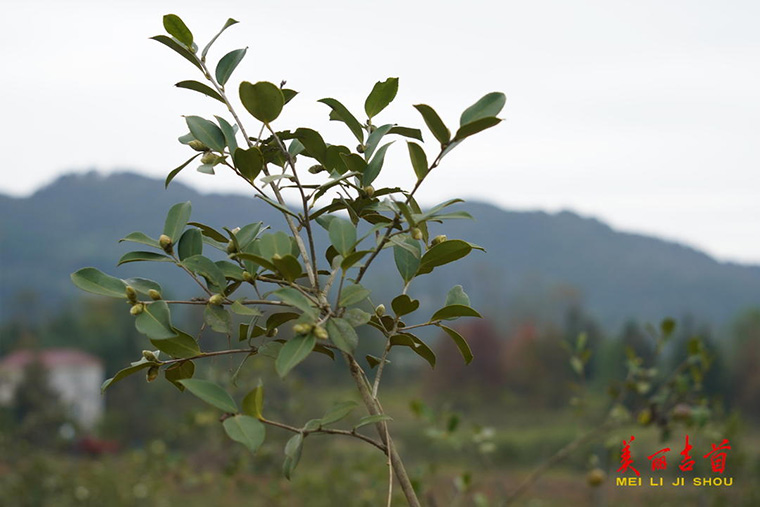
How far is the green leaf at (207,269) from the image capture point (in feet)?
2.45

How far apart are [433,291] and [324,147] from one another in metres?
30.2

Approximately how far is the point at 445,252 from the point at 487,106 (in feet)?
0.58

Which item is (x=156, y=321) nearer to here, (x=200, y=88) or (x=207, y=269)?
(x=207, y=269)

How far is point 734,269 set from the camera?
112 feet

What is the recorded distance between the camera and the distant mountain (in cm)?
3073

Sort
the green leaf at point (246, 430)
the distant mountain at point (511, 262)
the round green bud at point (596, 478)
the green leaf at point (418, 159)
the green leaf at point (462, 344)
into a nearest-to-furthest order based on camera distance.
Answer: the green leaf at point (246, 430) → the green leaf at point (418, 159) → the green leaf at point (462, 344) → the round green bud at point (596, 478) → the distant mountain at point (511, 262)

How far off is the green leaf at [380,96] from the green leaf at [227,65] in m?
0.15

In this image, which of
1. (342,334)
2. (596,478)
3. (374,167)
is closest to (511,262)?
(596,478)

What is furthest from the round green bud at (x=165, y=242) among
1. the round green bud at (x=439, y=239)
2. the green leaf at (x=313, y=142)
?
the round green bud at (x=439, y=239)

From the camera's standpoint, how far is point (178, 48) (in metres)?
0.79

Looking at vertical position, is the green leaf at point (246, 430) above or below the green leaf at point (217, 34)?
below

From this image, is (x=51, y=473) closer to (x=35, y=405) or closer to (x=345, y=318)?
(x=345, y=318)

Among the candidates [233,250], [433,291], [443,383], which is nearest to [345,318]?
[233,250]

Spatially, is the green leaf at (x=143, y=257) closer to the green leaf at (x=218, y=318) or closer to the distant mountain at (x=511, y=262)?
the green leaf at (x=218, y=318)
